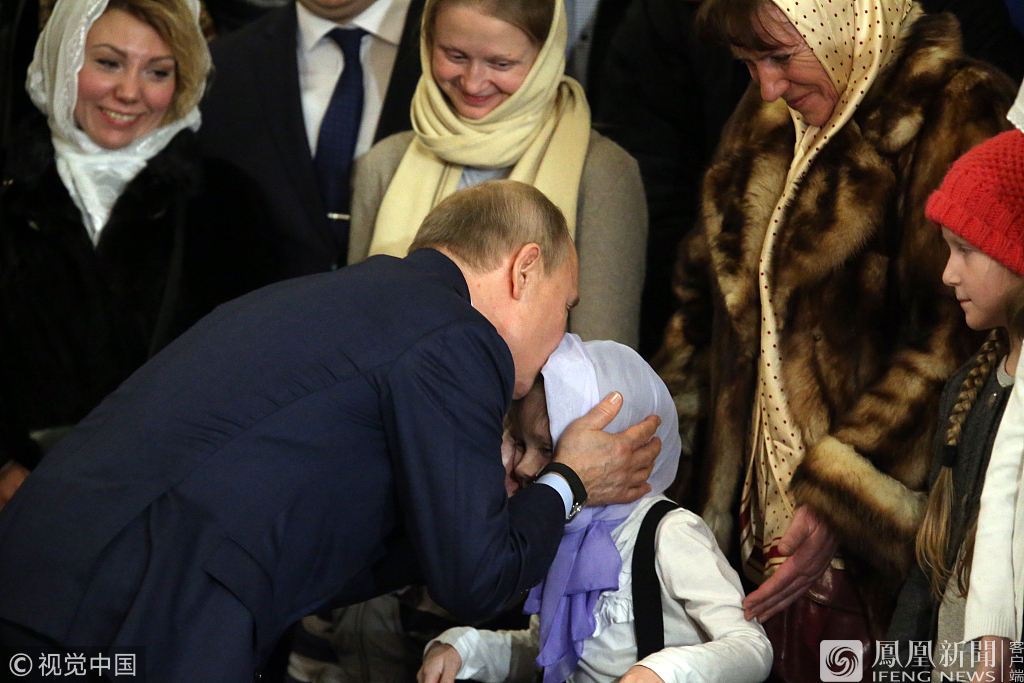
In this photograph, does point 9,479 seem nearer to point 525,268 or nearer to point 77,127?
point 77,127

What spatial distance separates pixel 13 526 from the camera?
1818 millimetres

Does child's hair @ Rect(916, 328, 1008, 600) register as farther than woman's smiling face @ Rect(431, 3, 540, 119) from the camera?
No

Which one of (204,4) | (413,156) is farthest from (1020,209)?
(204,4)

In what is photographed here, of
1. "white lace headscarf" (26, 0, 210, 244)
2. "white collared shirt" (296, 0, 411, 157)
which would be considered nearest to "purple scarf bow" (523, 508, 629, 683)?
"white collared shirt" (296, 0, 411, 157)

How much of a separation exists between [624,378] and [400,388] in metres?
0.64

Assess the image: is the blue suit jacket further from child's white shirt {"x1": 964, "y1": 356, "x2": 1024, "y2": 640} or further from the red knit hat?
the red knit hat

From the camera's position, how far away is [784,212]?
8.48ft

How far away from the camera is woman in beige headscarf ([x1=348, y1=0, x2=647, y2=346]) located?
2.71 m

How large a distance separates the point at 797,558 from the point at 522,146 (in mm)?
1180

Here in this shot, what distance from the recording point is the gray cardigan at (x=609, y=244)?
2713 mm

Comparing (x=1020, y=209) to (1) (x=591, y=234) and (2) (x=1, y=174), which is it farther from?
(2) (x=1, y=174)
